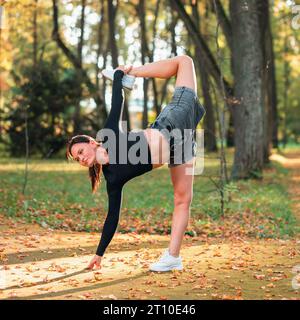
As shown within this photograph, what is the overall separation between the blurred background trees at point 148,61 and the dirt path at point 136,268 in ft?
9.81

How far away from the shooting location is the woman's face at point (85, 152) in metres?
6.82

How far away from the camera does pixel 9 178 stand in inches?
770

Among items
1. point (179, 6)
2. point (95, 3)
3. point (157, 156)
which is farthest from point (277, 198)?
point (95, 3)

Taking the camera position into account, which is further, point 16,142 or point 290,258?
point 16,142

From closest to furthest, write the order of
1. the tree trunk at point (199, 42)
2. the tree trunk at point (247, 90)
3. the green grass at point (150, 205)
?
the green grass at point (150, 205) → the tree trunk at point (247, 90) → the tree trunk at point (199, 42)

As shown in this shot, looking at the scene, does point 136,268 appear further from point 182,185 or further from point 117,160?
point 117,160

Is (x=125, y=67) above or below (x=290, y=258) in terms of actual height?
above

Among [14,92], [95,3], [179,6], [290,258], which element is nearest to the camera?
[290,258]

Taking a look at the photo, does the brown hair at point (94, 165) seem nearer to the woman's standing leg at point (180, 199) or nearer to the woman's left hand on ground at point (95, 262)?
the woman's left hand on ground at point (95, 262)

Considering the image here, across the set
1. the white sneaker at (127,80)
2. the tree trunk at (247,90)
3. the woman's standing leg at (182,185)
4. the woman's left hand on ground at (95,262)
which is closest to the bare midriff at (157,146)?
the woman's standing leg at (182,185)

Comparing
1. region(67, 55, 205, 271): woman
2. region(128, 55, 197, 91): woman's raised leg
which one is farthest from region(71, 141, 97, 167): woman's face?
region(128, 55, 197, 91): woman's raised leg

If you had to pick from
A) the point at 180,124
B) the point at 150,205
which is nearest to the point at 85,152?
the point at 180,124
